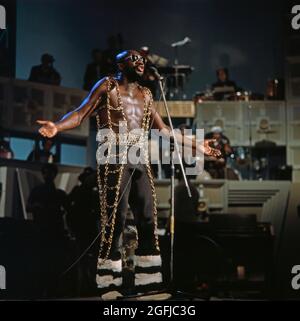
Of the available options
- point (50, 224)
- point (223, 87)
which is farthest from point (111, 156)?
point (223, 87)

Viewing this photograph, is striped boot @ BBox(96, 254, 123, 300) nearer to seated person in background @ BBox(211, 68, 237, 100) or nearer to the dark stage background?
the dark stage background

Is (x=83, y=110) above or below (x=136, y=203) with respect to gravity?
above

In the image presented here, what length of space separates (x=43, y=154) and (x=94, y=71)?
1.71 m

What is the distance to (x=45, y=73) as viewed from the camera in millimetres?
9344

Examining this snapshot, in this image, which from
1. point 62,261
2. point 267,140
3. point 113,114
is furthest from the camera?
point 267,140

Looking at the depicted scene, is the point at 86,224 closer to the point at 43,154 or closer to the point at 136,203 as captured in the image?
the point at 43,154

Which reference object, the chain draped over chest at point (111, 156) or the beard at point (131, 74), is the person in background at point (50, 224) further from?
the beard at point (131, 74)

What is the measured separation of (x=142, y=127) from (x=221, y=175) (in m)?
5.45

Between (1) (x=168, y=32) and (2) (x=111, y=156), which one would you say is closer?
(2) (x=111, y=156)

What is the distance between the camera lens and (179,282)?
20.5 ft

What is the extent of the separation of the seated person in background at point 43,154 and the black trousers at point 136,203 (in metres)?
4.56

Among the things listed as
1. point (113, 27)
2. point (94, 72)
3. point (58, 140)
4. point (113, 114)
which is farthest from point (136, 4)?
point (113, 114)

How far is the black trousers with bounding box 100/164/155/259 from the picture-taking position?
175 inches
